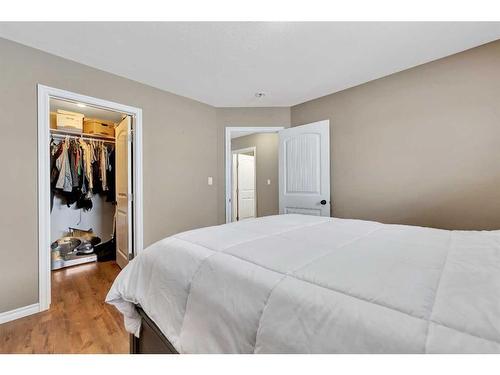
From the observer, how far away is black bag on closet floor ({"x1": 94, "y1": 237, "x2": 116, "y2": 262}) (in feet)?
10.7

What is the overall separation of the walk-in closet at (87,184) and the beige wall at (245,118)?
1.22 metres

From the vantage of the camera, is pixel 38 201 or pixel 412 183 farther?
pixel 412 183

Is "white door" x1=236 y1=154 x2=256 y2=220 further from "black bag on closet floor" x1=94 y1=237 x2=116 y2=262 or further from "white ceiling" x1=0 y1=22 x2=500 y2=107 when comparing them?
"white ceiling" x1=0 y1=22 x2=500 y2=107

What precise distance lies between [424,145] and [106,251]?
164 inches

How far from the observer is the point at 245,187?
227 inches

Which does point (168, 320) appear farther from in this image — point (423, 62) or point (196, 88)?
point (423, 62)

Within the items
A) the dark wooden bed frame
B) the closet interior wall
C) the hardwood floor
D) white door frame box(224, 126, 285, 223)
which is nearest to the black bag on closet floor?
the closet interior wall

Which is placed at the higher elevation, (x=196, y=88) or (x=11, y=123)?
(x=196, y=88)

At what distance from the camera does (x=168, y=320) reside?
0.90 m

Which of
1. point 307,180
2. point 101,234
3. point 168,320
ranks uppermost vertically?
point 307,180

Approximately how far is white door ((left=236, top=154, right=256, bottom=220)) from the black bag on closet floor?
9.09 ft

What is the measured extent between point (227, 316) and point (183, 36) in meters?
1.94
